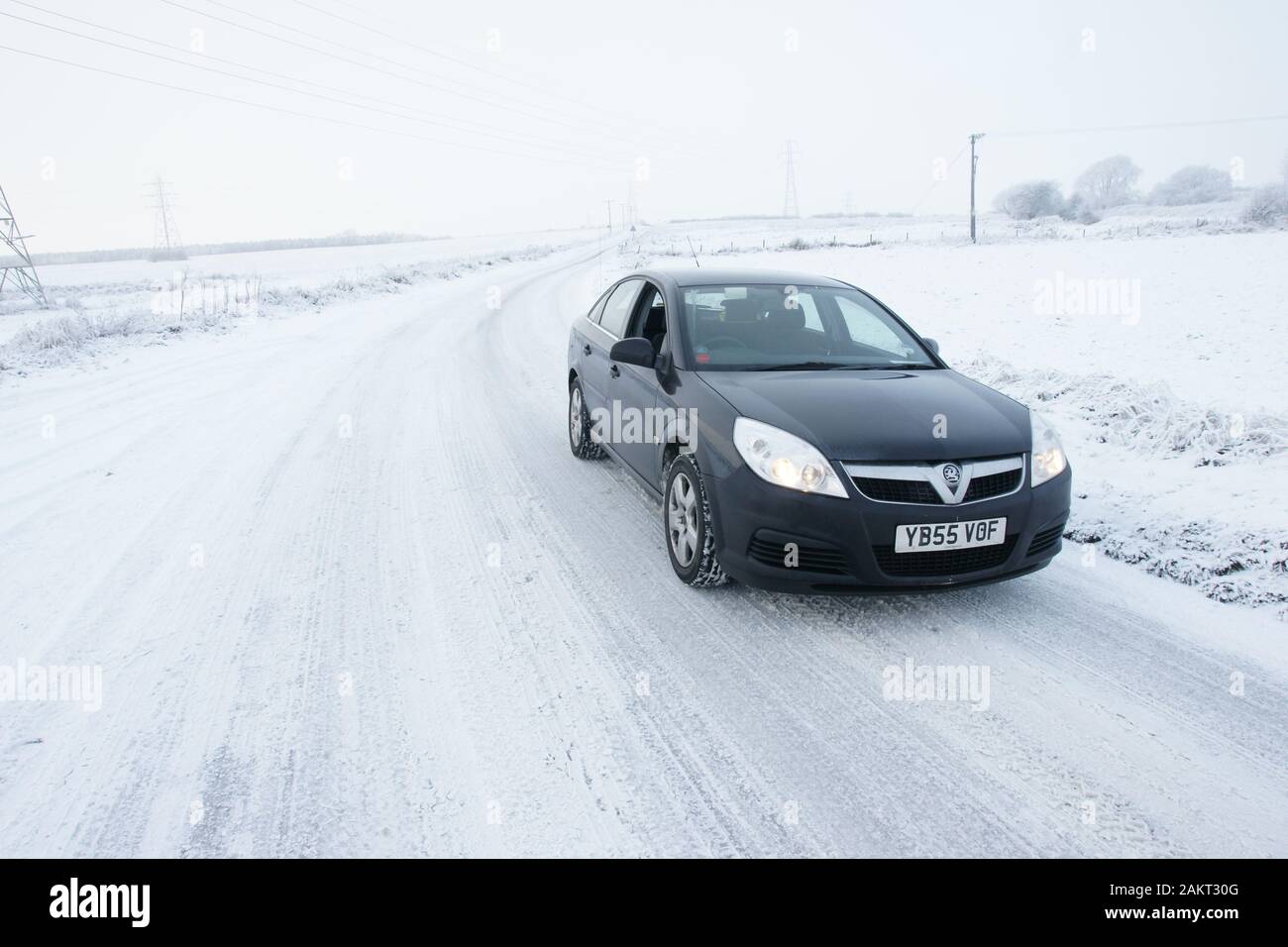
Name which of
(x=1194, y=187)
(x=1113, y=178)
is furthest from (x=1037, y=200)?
(x=1113, y=178)

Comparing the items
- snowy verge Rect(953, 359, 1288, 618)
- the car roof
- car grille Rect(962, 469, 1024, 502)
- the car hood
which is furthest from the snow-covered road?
the car roof

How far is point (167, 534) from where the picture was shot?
4699 millimetres

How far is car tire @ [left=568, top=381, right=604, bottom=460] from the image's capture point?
20.5 ft

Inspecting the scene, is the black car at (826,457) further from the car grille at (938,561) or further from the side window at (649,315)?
the side window at (649,315)

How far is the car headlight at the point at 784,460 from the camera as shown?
3.42 metres

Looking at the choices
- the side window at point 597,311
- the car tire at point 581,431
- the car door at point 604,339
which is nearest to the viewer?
the car door at point 604,339

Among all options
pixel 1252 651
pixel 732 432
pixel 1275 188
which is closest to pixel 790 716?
pixel 732 432

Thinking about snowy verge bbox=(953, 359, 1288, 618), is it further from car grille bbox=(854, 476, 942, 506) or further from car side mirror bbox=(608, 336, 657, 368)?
car side mirror bbox=(608, 336, 657, 368)

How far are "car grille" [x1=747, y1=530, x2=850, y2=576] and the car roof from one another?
7.07 ft

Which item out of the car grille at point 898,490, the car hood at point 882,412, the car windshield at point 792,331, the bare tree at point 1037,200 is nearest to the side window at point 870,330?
the car windshield at point 792,331

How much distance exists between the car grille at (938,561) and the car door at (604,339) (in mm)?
2440

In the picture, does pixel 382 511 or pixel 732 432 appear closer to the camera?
pixel 732 432

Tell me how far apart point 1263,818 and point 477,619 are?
115 inches

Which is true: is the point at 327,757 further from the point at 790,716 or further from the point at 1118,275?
the point at 1118,275
